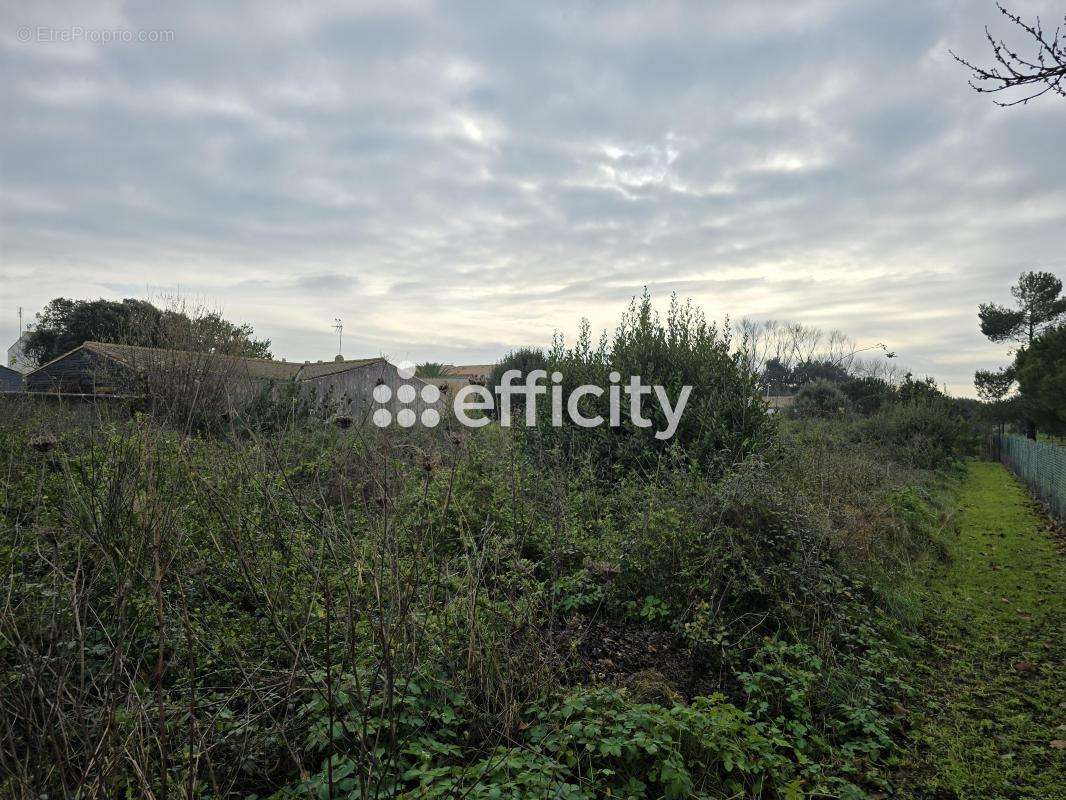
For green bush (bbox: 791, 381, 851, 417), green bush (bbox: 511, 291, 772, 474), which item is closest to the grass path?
green bush (bbox: 511, 291, 772, 474)

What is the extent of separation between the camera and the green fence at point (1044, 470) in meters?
10.6

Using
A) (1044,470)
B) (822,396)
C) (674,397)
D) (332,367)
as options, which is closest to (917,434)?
(1044,470)

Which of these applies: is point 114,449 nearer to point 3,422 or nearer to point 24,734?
point 24,734

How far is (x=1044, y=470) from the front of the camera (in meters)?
12.7

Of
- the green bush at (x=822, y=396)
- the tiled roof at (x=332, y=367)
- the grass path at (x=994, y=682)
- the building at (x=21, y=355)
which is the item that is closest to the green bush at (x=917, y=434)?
the green bush at (x=822, y=396)

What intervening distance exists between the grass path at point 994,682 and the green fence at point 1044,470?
3.15 m

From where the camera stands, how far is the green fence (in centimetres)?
1059

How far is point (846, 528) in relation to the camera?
5453 millimetres

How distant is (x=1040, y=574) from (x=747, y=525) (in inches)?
191

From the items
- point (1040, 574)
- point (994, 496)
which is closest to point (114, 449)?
point (1040, 574)

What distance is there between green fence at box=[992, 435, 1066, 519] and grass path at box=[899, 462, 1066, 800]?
315 centimetres

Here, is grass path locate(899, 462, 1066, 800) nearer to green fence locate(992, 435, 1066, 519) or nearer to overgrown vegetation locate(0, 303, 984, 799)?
overgrown vegetation locate(0, 303, 984, 799)

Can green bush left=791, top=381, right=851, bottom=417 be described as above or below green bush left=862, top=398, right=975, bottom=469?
above

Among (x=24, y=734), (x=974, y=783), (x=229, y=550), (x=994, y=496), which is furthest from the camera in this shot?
(x=994, y=496)
